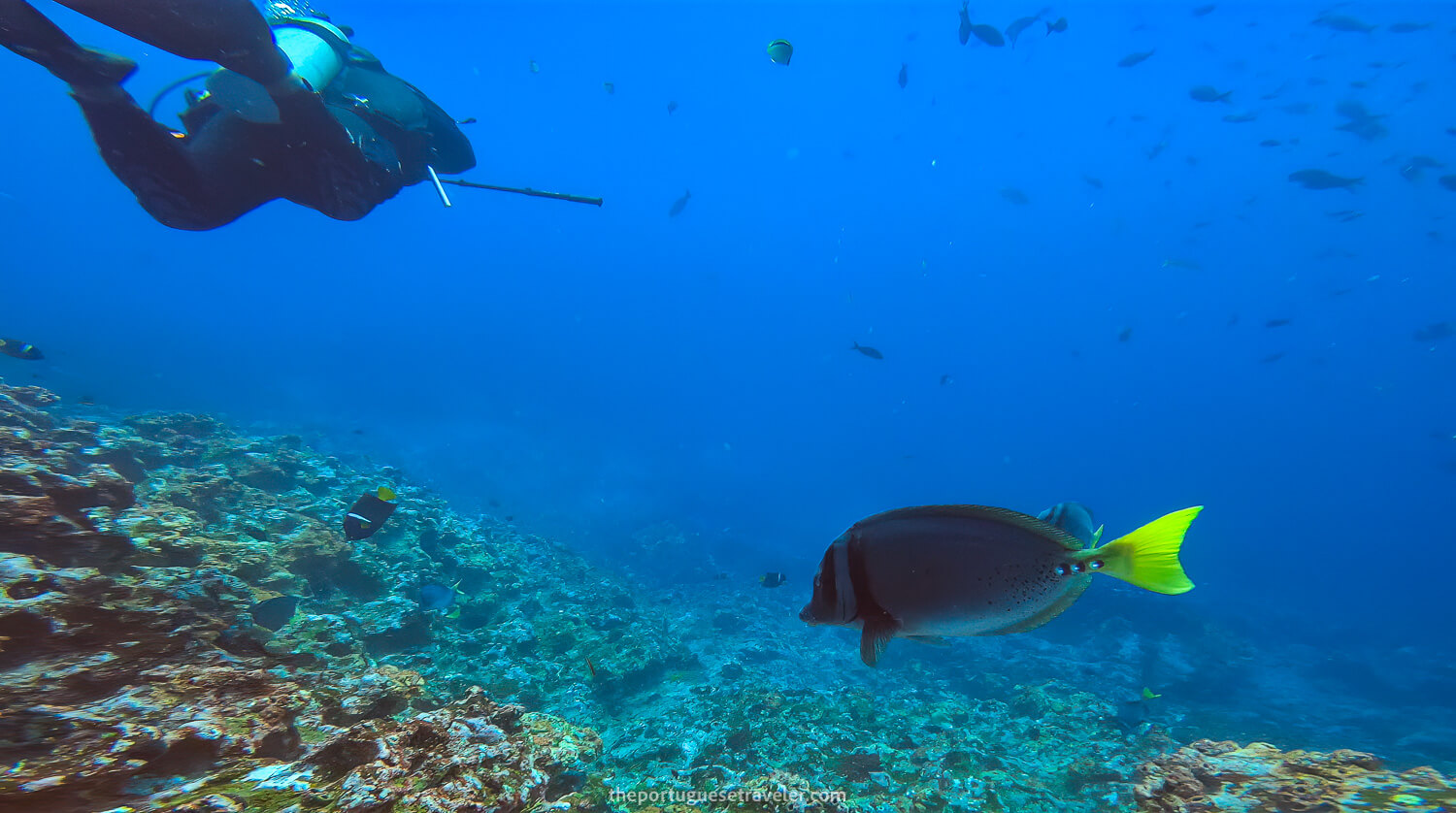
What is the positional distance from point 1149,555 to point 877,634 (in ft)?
2.78

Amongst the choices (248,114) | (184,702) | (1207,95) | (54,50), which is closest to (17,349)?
(54,50)

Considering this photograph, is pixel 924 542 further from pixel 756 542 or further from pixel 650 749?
pixel 756 542

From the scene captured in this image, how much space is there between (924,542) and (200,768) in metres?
3.50

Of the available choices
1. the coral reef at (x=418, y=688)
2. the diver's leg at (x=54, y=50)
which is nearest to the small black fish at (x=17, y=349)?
the coral reef at (x=418, y=688)

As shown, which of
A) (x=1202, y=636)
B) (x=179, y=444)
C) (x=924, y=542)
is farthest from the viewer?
(x=1202, y=636)

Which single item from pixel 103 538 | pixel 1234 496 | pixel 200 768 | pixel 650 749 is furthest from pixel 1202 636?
pixel 1234 496

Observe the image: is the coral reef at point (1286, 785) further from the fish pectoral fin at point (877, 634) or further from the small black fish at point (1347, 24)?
the small black fish at point (1347, 24)

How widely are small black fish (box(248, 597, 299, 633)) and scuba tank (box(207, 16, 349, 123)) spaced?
4.95 m

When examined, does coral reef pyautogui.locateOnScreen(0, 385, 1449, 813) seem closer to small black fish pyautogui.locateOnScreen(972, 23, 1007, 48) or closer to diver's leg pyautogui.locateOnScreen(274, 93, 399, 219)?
diver's leg pyautogui.locateOnScreen(274, 93, 399, 219)

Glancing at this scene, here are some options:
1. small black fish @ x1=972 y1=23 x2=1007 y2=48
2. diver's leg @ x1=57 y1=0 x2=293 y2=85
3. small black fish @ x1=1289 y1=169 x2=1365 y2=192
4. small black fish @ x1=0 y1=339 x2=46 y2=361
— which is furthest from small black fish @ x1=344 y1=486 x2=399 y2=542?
small black fish @ x1=1289 y1=169 x2=1365 y2=192

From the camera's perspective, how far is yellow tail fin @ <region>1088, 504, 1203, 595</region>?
4.41ft

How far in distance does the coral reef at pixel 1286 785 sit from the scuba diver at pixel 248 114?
27.7 ft

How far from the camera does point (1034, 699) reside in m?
8.41

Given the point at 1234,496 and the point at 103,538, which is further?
the point at 1234,496
